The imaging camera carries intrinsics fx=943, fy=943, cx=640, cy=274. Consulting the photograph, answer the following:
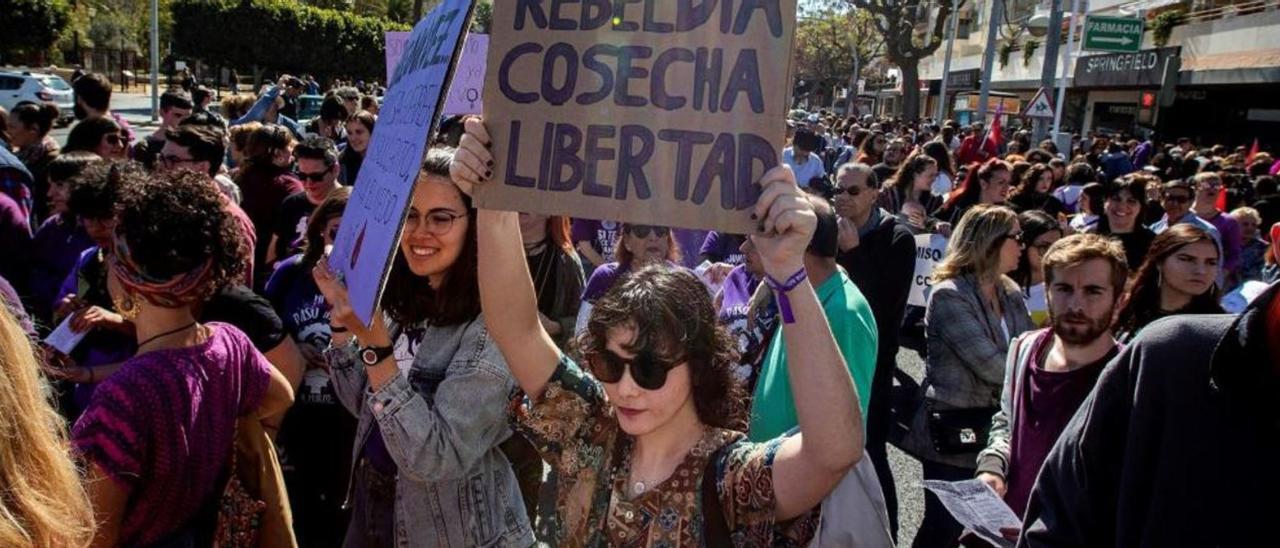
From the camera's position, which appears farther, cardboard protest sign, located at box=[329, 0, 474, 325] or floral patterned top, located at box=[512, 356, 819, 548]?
floral patterned top, located at box=[512, 356, 819, 548]

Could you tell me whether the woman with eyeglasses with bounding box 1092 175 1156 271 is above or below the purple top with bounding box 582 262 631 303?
above

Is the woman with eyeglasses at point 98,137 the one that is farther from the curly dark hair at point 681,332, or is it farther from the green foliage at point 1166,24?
the green foliage at point 1166,24

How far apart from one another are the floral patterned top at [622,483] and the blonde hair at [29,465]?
3.12ft

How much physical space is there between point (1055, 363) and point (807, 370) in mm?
1567

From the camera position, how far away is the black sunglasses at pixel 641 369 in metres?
1.98

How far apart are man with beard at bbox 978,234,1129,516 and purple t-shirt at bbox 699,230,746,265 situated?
2.39 meters

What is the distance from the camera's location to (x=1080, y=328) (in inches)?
116

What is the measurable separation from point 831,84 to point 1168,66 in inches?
1616

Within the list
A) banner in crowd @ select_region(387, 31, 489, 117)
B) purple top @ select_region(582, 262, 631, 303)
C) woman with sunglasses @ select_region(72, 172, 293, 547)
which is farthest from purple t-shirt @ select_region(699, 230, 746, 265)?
woman with sunglasses @ select_region(72, 172, 293, 547)

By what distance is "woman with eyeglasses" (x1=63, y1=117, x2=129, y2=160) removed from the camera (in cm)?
600

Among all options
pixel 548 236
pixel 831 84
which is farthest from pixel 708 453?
pixel 831 84

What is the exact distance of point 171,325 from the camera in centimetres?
228

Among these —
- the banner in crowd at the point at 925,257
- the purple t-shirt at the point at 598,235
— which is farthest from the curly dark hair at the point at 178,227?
the banner in crowd at the point at 925,257

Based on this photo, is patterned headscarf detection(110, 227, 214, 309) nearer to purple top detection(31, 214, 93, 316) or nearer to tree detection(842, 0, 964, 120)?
purple top detection(31, 214, 93, 316)
